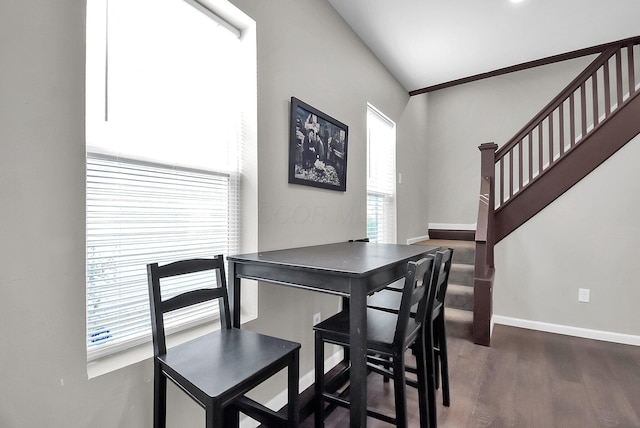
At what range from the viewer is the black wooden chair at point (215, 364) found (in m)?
0.97

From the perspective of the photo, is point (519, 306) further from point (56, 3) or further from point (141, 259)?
point (56, 3)

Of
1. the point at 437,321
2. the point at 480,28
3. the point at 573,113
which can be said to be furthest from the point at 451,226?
the point at 437,321

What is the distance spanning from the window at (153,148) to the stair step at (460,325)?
2256 millimetres

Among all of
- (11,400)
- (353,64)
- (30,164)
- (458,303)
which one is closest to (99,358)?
(11,400)

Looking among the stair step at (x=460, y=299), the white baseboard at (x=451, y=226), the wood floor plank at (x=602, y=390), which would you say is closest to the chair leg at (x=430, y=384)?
the wood floor plank at (x=602, y=390)

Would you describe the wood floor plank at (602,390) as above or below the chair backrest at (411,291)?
below

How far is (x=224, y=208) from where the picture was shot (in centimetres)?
174

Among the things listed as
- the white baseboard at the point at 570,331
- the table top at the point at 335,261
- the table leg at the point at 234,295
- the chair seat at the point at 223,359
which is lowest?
the white baseboard at the point at 570,331

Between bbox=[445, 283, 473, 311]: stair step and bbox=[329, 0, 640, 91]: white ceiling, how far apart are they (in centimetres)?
228

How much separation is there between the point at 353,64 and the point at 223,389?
258cm

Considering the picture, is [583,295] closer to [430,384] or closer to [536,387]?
[536,387]

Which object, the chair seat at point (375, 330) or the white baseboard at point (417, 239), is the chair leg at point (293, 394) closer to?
the chair seat at point (375, 330)

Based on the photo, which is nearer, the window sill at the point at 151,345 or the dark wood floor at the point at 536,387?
the window sill at the point at 151,345

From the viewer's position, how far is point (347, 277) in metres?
1.20
